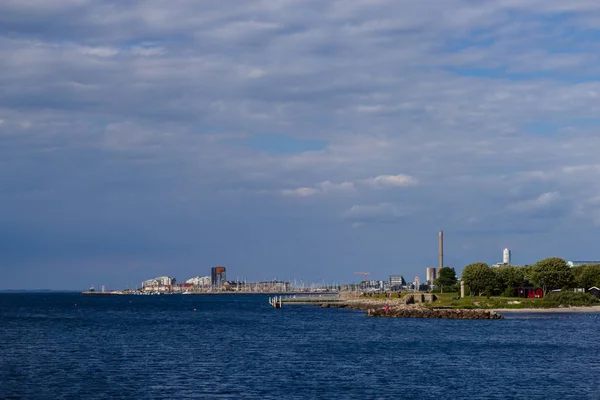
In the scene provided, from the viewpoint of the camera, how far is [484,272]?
18088 centimetres

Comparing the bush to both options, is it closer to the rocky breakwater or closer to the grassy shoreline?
the grassy shoreline

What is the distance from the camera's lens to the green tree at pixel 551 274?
17100 centimetres

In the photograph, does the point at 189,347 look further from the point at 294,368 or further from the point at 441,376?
the point at 441,376

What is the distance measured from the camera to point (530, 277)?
177 metres

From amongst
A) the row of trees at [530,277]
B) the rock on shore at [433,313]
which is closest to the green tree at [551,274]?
the row of trees at [530,277]

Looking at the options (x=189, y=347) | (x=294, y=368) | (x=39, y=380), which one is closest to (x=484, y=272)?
(x=189, y=347)

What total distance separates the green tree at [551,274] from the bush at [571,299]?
31.8 feet

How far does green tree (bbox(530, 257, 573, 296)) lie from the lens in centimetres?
17100

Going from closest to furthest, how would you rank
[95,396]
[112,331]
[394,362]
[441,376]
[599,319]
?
[95,396], [441,376], [394,362], [112,331], [599,319]

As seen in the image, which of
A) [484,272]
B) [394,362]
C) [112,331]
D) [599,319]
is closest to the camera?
[394,362]

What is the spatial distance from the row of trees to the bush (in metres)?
10.5

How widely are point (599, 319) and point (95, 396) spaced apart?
103m

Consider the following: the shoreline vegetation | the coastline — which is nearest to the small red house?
the shoreline vegetation

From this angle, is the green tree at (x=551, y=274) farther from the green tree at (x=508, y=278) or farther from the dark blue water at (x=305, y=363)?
the dark blue water at (x=305, y=363)
